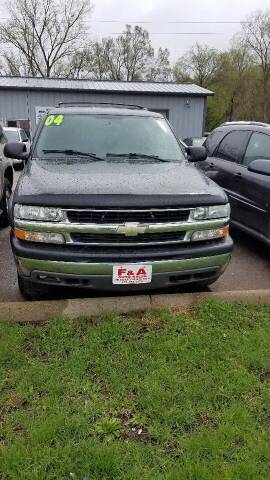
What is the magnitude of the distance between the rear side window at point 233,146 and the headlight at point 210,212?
2.76m

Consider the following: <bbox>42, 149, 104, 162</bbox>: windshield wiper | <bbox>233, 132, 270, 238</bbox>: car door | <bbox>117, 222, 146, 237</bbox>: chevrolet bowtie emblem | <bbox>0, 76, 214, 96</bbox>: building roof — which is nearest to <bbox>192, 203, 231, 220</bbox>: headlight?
<bbox>117, 222, 146, 237</bbox>: chevrolet bowtie emblem

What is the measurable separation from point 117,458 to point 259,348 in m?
1.47

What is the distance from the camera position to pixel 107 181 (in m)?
3.67

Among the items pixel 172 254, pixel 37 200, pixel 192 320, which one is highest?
pixel 37 200

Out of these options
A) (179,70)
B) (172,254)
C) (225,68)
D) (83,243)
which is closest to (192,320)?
(172,254)

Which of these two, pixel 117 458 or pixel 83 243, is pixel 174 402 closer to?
pixel 117 458

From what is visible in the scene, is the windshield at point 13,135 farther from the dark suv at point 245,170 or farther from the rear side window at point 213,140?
the dark suv at point 245,170

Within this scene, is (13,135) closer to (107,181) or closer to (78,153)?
(78,153)

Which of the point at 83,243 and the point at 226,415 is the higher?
the point at 83,243

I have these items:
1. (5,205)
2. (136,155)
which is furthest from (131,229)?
(5,205)

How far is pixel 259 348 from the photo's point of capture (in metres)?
3.31

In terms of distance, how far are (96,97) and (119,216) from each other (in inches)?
916

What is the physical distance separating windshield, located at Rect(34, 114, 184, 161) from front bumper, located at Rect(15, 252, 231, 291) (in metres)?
1.42

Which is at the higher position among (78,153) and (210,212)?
(78,153)
